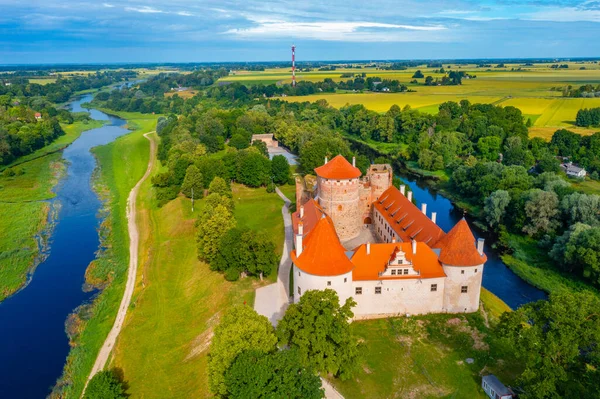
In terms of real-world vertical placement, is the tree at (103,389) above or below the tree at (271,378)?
below

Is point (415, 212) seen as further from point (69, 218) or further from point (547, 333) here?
point (69, 218)

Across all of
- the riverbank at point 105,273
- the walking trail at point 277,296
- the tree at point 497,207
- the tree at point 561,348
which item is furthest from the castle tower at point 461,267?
the riverbank at point 105,273

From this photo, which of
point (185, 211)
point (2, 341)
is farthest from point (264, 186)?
point (2, 341)

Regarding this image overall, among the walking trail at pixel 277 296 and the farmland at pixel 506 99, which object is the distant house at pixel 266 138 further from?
the walking trail at pixel 277 296

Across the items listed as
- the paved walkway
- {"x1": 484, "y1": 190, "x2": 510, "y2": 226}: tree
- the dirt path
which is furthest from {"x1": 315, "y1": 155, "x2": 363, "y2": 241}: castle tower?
{"x1": 484, "y1": 190, "x2": 510, "y2": 226}: tree

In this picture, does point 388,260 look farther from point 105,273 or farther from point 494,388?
point 105,273

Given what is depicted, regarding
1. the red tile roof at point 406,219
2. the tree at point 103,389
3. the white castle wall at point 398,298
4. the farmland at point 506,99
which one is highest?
the farmland at point 506,99


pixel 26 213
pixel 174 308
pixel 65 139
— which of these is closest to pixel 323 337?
pixel 174 308
